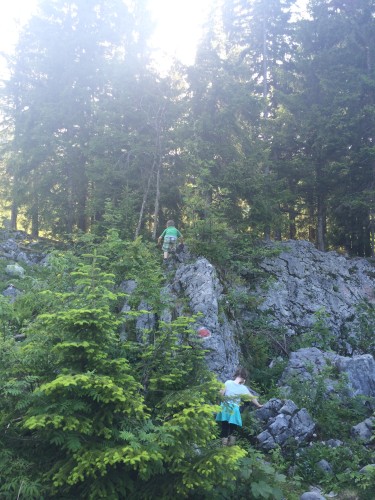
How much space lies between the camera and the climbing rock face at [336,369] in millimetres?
10445

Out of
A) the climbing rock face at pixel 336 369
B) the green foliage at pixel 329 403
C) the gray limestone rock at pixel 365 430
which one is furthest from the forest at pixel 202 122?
the gray limestone rock at pixel 365 430

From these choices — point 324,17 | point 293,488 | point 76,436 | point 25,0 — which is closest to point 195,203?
point 293,488

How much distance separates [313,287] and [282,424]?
27.0ft

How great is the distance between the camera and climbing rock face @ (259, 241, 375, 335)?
1445 centimetres

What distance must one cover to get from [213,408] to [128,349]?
1989 mm

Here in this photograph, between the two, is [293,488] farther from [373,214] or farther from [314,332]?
[373,214]

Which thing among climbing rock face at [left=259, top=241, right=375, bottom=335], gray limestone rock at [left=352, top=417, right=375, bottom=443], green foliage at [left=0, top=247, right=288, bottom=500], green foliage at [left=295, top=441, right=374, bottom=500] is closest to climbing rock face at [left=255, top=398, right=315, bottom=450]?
green foliage at [left=295, top=441, right=374, bottom=500]

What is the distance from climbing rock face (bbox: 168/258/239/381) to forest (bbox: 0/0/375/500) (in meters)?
0.98

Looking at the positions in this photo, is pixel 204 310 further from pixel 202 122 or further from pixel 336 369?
pixel 202 122

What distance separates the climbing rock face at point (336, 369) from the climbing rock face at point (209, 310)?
1.57 meters

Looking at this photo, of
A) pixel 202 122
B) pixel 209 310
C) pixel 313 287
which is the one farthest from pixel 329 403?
pixel 202 122

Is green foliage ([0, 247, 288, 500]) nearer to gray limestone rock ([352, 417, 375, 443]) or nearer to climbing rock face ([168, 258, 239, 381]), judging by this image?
gray limestone rock ([352, 417, 375, 443])

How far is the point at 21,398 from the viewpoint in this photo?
5312 millimetres

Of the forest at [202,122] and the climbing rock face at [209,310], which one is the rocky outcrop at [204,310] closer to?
the climbing rock face at [209,310]
